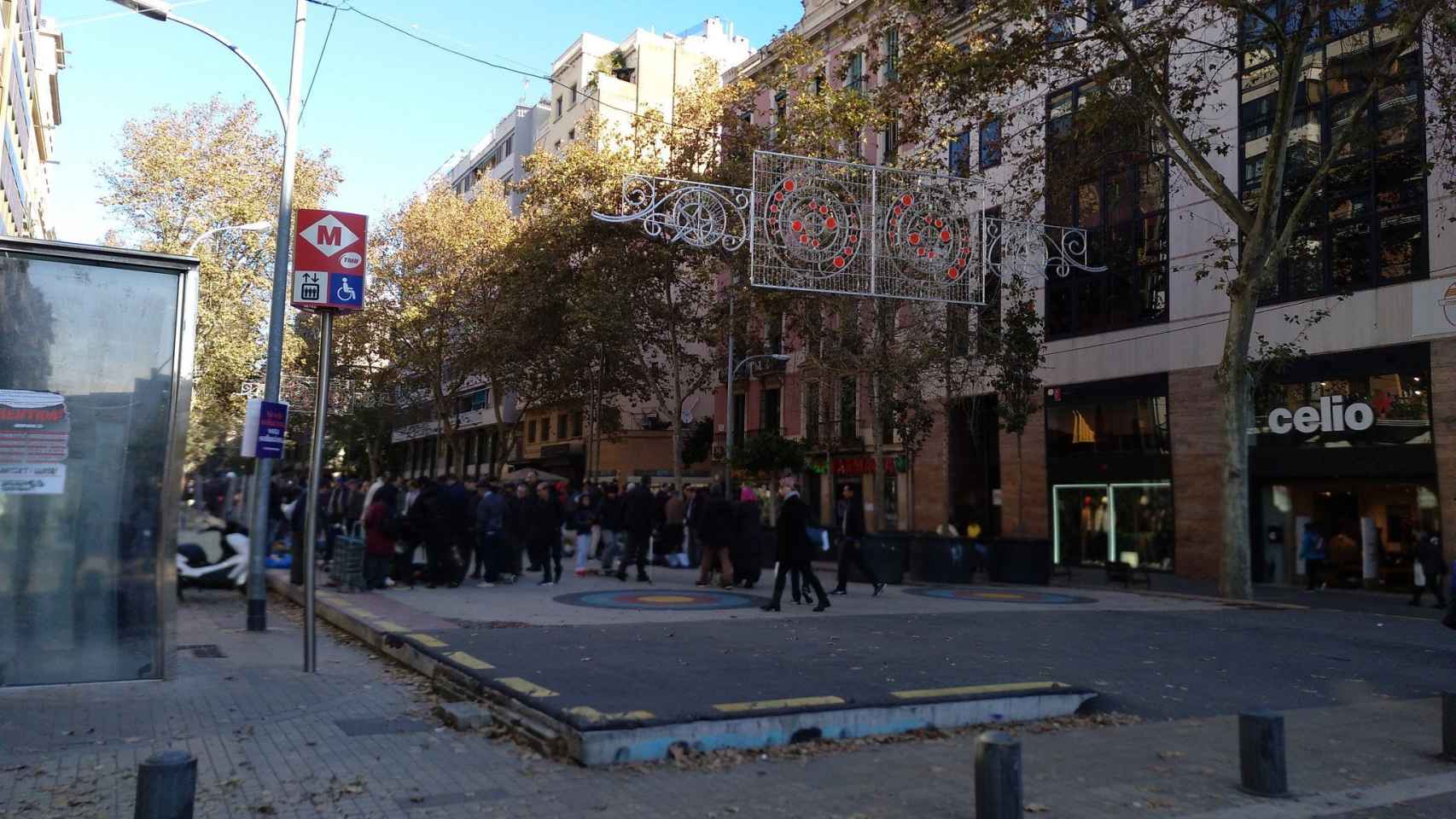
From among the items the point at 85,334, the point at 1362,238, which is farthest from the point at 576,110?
the point at 85,334

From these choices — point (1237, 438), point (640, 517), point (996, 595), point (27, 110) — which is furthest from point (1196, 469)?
point (27, 110)

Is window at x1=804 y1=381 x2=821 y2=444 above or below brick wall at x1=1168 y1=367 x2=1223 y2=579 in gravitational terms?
above

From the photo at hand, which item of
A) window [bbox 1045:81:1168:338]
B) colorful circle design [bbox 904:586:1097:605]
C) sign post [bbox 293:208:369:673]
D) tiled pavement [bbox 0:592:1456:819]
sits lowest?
tiled pavement [bbox 0:592:1456:819]

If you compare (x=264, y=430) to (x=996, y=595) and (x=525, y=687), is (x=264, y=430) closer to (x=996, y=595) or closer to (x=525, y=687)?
(x=525, y=687)

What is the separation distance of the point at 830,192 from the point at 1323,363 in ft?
39.0

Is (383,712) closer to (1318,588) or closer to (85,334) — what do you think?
(85,334)

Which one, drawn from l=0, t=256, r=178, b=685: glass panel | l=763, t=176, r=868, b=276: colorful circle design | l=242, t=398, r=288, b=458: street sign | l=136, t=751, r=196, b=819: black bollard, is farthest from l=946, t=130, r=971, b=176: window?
l=136, t=751, r=196, b=819: black bollard

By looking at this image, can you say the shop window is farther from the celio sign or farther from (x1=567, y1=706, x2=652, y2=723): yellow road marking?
(x1=567, y1=706, x2=652, y2=723): yellow road marking

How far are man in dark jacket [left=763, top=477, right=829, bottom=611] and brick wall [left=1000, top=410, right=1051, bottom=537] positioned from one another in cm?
1616

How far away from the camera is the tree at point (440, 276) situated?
40.3 metres

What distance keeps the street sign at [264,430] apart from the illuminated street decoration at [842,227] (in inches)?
225

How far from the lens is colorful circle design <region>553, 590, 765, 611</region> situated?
13961 mm

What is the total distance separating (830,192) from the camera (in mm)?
16922

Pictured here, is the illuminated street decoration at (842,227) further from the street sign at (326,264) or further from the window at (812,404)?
the window at (812,404)
